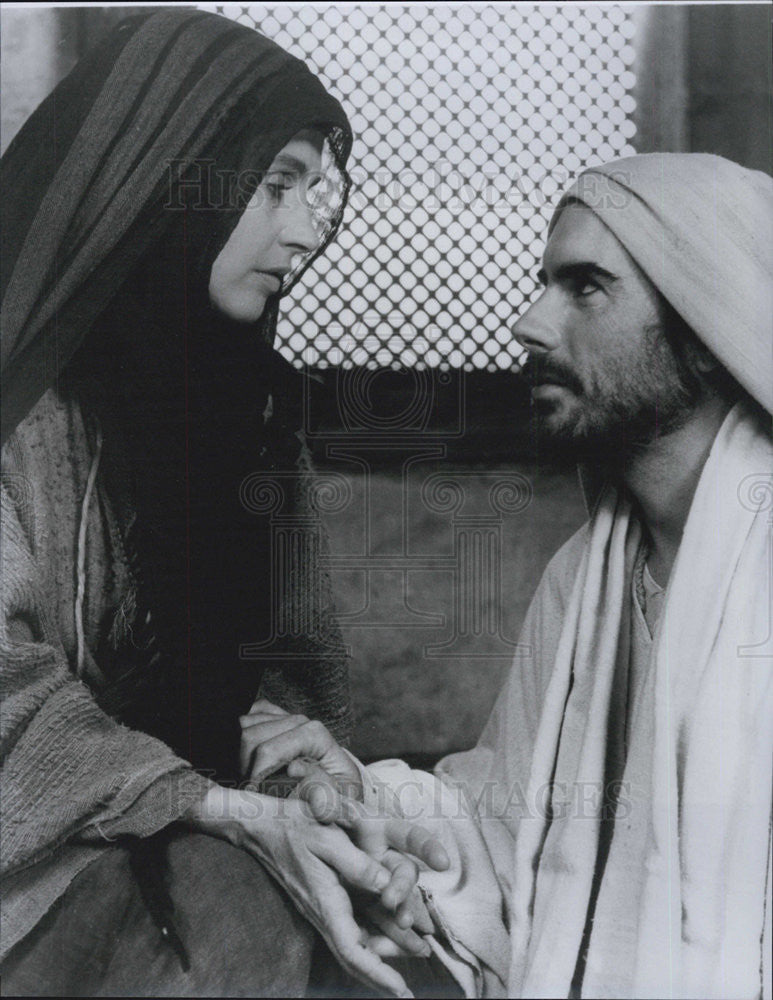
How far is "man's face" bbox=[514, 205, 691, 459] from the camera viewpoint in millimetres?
2018

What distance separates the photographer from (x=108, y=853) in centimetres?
202

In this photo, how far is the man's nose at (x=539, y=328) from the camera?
6.84 ft

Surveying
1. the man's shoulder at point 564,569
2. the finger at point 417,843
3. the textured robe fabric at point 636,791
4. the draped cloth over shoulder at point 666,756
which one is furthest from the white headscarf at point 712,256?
the finger at point 417,843

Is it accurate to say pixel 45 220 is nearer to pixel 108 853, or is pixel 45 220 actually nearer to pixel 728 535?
pixel 108 853

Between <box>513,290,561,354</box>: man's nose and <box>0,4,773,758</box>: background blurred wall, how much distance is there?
0.19 ft

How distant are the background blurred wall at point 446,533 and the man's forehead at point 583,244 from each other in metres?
0.21

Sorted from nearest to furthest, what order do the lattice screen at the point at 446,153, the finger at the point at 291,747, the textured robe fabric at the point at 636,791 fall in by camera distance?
the textured robe fabric at the point at 636,791 < the finger at the point at 291,747 < the lattice screen at the point at 446,153

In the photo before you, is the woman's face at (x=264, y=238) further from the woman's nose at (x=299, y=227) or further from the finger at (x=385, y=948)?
the finger at (x=385, y=948)

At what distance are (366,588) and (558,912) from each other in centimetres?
66

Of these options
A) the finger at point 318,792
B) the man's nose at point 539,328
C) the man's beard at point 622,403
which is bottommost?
the finger at point 318,792

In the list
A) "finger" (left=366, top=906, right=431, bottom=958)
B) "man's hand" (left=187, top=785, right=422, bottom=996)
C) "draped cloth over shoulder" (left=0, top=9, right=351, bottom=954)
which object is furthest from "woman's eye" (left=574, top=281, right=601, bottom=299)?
"finger" (left=366, top=906, right=431, bottom=958)

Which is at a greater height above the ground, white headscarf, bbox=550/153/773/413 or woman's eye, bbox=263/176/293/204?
woman's eye, bbox=263/176/293/204

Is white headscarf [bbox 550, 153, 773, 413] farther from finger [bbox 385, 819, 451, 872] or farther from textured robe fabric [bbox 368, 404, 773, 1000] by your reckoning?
finger [bbox 385, 819, 451, 872]

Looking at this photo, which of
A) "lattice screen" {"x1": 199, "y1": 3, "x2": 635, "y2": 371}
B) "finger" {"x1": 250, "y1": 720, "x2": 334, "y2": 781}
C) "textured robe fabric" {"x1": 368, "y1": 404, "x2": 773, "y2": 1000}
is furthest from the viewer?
"lattice screen" {"x1": 199, "y1": 3, "x2": 635, "y2": 371}
